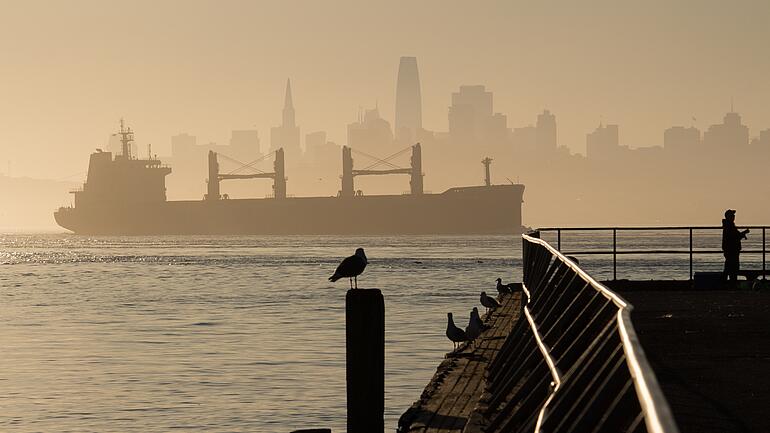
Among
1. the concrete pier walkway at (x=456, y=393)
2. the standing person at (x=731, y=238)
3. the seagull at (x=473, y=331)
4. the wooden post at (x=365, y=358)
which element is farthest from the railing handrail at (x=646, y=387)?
the standing person at (x=731, y=238)

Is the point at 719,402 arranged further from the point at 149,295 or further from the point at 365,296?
the point at 149,295

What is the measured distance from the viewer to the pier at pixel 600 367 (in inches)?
178

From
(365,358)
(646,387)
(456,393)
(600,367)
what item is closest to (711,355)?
(456,393)

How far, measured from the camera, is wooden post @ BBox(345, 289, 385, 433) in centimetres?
1194

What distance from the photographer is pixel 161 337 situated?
3669cm

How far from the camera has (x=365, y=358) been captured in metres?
12.0

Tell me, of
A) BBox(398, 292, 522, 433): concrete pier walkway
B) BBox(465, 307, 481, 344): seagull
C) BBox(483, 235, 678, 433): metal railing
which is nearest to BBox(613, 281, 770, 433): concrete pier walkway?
BBox(483, 235, 678, 433): metal railing

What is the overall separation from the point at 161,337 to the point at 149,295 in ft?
81.4

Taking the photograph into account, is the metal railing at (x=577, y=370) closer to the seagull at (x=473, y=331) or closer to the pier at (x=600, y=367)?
the pier at (x=600, y=367)

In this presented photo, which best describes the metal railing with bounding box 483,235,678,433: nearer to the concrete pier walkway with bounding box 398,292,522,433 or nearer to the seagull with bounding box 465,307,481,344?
the concrete pier walkway with bounding box 398,292,522,433

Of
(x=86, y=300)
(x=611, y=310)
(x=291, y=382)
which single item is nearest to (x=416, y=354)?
(x=291, y=382)

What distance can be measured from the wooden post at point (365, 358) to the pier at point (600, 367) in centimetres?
35

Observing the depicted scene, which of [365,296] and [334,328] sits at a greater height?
[365,296]

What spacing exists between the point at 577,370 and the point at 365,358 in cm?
604
